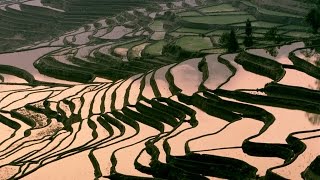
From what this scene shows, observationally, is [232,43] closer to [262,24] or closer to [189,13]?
[262,24]

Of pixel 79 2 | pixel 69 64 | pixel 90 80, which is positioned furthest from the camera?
pixel 79 2

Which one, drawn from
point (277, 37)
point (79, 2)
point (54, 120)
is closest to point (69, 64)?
point (54, 120)

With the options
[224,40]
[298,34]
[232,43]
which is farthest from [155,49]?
[298,34]

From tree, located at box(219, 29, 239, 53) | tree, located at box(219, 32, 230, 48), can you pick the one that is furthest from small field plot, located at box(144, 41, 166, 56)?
tree, located at box(219, 29, 239, 53)

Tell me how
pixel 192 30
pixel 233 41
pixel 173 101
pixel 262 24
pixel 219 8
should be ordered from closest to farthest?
pixel 173 101, pixel 233 41, pixel 262 24, pixel 192 30, pixel 219 8

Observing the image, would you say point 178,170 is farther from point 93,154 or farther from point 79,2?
point 79,2

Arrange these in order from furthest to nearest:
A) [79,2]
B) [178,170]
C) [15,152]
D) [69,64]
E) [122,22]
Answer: [79,2] → [122,22] → [69,64] → [15,152] → [178,170]
